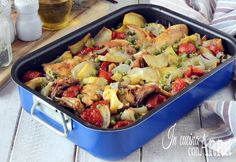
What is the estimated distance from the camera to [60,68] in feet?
3.61

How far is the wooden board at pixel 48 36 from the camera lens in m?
1.24

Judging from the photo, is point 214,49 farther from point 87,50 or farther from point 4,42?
point 4,42

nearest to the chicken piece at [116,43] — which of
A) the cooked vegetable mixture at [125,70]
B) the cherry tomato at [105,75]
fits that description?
the cooked vegetable mixture at [125,70]

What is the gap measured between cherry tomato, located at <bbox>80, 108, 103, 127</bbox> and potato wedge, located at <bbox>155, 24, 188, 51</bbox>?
29 cm

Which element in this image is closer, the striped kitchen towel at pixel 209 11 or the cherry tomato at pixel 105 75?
the cherry tomato at pixel 105 75

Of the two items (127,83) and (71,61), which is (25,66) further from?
(127,83)

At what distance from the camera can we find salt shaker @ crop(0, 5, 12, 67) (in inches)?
47.3

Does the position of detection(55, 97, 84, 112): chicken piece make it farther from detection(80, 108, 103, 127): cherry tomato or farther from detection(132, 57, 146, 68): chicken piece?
detection(132, 57, 146, 68): chicken piece

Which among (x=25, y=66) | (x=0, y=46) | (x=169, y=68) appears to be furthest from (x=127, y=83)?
(x=0, y=46)

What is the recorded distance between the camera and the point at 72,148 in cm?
101

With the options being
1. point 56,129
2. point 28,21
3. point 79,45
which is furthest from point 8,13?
point 56,129

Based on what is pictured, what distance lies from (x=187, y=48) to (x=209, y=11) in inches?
10.1

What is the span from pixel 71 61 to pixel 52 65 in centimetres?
4

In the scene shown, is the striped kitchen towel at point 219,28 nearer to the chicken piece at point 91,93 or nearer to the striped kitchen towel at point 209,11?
the striped kitchen towel at point 209,11
